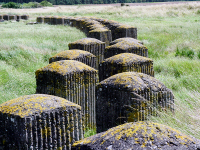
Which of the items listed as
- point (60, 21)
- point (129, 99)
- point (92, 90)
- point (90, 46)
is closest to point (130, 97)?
point (129, 99)

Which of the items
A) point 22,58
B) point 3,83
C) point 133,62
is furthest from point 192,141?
point 22,58

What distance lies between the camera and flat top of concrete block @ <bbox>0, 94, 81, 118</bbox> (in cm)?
292

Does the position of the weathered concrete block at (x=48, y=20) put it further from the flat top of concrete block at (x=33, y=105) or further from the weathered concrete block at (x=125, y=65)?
the flat top of concrete block at (x=33, y=105)

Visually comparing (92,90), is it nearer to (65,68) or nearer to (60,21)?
(65,68)

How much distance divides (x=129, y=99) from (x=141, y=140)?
A: 1556 millimetres

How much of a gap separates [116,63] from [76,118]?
95.3 inches

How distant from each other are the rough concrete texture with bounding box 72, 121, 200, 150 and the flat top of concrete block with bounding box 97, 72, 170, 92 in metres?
1.41

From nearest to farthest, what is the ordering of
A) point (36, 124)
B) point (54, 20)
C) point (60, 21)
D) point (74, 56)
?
point (36, 124) → point (74, 56) → point (60, 21) → point (54, 20)

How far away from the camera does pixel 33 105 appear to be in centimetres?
299

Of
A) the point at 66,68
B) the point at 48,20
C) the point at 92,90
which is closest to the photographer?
the point at 66,68

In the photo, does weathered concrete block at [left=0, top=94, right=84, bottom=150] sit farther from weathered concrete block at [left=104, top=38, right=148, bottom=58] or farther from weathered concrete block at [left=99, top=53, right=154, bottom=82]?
weathered concrete block at [left=104, top=38, right=148, bottom=58]

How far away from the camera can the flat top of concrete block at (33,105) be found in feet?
9.58

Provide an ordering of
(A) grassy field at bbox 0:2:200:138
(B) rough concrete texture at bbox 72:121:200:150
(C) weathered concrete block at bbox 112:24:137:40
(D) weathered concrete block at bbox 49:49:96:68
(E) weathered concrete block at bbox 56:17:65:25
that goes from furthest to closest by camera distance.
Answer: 1. (E) weathered concrete block at bbox 56:17:65:25
2. (C) weathered concrete block at bbox 112:24:137:40
3. (D) weathered concrete block at bbox 49:49:96:68
4. (A) grassy field at bbox 0:2:200:138
5. (B) rough concrete texture at bbox 72:121:200:150

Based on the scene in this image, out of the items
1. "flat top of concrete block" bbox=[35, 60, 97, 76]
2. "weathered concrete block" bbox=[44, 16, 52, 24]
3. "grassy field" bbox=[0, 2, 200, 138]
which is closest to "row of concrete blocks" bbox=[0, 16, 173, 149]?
"flat top of concrete block" bbox=[35, 60, 97, 76]
